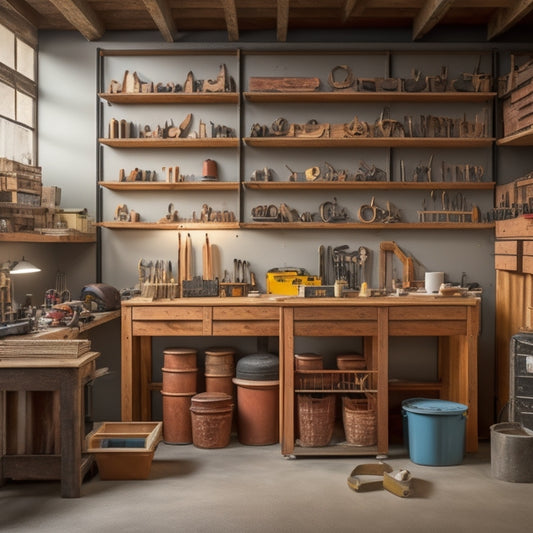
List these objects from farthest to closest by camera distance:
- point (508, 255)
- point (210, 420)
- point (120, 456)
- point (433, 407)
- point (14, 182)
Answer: point (508, 255) → point (210, 420) → point (433, 407) → point (14, 182) → point (120, 456)

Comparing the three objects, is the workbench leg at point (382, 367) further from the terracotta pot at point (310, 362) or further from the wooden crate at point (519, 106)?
the wooden crate at point (519, 106)

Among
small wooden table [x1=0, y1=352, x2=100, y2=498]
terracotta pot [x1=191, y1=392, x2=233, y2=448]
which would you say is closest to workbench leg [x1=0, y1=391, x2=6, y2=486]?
small wooden table [x1=0, y1=352, x2=100, y2=498]

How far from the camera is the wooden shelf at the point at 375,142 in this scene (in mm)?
5590

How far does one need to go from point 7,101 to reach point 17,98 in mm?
213

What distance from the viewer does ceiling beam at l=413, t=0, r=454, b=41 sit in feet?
16.4

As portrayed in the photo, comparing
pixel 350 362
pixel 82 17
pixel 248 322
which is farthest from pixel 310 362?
pixel 82 17

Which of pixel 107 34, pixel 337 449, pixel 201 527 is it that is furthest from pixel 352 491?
pixel 107 34

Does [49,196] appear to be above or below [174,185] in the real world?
below

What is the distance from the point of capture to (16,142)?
550cm

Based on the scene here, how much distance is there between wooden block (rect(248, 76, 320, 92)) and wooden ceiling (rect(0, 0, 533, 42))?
0.40 metres

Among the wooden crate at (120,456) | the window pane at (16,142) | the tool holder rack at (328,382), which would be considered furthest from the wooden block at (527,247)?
the window pane at (16,142)

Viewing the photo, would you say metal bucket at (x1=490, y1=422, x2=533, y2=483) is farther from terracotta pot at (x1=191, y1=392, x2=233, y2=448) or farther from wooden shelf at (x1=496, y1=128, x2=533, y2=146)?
wooden shelf at (x1=496, y1=128, x2=533, y2=146)

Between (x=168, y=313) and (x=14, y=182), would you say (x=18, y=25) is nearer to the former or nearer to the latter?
(x=14, y=182)

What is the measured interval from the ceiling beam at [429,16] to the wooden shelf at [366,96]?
1.75 feet
